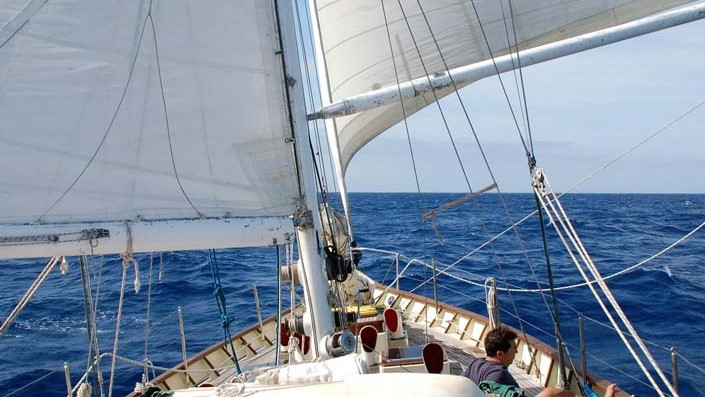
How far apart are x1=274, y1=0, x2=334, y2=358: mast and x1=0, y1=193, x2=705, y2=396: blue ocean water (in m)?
1.00

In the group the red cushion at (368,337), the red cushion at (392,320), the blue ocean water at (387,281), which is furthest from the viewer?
the blue ocean water at (387,281)

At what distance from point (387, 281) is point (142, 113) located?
45.5 feet

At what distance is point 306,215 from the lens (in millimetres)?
4832

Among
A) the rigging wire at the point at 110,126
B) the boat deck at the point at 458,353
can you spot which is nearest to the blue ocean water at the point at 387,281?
the rigging wire at the point at 110,126

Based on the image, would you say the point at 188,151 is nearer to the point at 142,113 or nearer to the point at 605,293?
the point at 142,113

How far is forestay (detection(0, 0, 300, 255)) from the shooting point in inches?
155

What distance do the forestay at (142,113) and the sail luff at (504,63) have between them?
1.12 metres

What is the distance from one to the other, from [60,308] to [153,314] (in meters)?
2.79

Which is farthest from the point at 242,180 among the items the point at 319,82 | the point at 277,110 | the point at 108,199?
the point at 319,82

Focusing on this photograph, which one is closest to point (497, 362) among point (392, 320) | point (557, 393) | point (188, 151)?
point (557, 393)

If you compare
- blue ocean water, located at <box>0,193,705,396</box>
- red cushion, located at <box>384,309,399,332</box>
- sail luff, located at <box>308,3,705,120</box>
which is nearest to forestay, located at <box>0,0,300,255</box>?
blue ocean water, located at <box>0,193,705,396</box>

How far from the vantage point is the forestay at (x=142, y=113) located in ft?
12.9

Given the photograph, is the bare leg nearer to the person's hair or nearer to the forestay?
the person's hair

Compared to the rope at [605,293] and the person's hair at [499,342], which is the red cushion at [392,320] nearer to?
the rope at [605,293]
